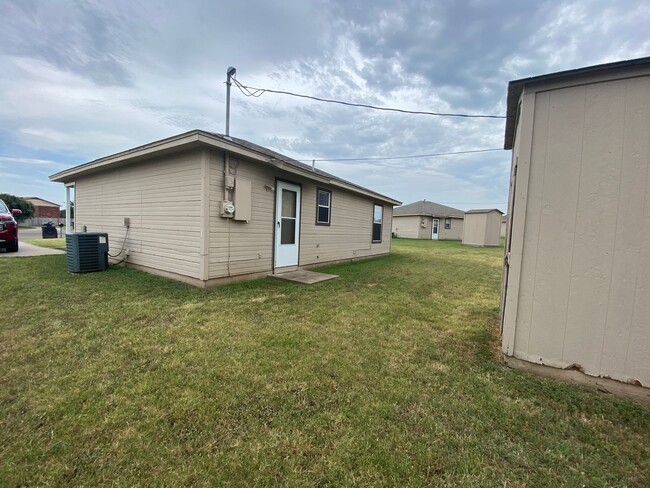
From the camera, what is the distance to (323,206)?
26.5 feet

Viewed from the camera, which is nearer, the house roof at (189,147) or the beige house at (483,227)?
the house roof at (189,147)

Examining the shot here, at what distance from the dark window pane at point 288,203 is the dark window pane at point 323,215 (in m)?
1.12

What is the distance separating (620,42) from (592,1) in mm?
886

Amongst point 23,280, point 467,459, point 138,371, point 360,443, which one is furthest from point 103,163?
point 467,459

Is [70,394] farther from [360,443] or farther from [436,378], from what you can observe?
[436,378]

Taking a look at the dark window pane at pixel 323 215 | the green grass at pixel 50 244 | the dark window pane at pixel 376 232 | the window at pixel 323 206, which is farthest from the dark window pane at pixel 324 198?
the green grass at pixel 50 244

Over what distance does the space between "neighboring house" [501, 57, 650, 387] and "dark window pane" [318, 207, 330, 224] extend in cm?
576

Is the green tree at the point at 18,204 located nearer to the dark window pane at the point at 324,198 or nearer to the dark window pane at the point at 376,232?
the dark window pane at the point at 324,198

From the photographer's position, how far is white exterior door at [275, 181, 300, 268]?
6547mm

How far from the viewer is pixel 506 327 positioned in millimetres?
2678

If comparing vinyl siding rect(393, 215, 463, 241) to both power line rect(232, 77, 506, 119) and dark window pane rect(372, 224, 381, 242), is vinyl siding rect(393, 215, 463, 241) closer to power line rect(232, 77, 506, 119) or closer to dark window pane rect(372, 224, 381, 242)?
dark window pane rect(372, 224, 381, 242)

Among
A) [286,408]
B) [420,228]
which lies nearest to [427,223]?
[420,228]

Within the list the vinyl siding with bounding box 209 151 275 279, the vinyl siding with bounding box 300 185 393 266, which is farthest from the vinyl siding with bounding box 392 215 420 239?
the vinyl siding with bounding box 209 151 275 279

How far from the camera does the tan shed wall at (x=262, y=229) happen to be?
5160 mm
